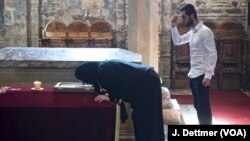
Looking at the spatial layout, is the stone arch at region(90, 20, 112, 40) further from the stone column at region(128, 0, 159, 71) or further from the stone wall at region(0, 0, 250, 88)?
the stone column at region(128, 0, 159, 71)

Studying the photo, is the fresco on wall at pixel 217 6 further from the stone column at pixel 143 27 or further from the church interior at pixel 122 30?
the stone column at pixel 143 27

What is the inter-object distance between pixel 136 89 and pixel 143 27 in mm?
2096

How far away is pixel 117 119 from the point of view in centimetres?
426

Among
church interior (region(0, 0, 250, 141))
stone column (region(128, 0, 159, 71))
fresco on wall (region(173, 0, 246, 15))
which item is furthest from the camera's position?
fresco on wall (region(173, 0, 246, 15))

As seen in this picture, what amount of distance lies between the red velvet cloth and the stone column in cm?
203

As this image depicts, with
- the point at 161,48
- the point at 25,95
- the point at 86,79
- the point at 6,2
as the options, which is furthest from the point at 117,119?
the point at 6,2

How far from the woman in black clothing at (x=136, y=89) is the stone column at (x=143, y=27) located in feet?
6.23

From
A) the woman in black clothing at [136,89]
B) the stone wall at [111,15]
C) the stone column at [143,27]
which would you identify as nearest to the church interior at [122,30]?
the stone wall at [111,15]

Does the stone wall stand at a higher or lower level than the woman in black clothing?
higher

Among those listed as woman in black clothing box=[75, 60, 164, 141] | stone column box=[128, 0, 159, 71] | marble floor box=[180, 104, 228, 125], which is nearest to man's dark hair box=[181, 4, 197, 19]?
stone column box=[128, 0, 159, 71]

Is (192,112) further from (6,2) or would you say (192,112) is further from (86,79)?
(6,2)

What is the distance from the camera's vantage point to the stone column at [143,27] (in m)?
6.14

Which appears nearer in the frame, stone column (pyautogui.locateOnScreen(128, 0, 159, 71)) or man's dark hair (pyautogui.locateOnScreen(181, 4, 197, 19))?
man's dark hair (pyautogui.locateOnScreen(181, 4, 197, 19))

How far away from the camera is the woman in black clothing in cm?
416
